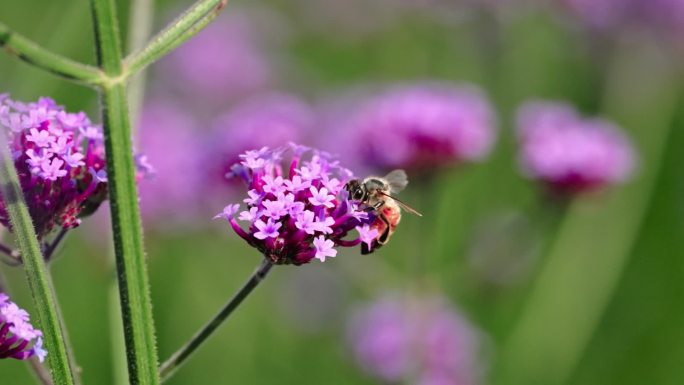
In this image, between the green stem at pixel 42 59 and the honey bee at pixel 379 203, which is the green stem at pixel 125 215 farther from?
the honey bee at pixel 379 203

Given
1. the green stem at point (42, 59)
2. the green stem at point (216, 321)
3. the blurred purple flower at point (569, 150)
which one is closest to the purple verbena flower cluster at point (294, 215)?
the green stem at point (216, 321)

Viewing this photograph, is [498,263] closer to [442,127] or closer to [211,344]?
[442,127]

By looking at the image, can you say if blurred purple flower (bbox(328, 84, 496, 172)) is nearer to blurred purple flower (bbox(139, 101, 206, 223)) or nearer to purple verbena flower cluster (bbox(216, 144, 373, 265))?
blurred purple flower (bbox(139, 101, 206, 223))

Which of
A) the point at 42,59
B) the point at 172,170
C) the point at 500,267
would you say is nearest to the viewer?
the point at 42,59

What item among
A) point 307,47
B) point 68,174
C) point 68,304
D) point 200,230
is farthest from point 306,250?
point 307,47

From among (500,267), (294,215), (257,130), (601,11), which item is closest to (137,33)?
(294,215)

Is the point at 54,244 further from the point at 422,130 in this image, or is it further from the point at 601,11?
the point at 601,11
